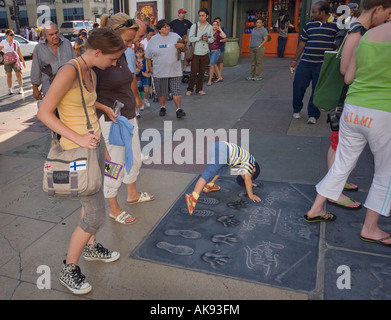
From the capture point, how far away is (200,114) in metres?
7.21

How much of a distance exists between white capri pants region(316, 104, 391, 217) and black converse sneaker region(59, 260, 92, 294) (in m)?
2.17

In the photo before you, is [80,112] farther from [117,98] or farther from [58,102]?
[117,98]

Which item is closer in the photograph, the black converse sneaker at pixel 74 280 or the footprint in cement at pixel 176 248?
the black converse sneaker at pixel 74 280

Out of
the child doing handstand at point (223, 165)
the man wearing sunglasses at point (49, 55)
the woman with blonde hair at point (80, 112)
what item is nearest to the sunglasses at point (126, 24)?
the woman with blonde hair at point (80, 112)

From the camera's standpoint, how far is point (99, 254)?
2.79 m

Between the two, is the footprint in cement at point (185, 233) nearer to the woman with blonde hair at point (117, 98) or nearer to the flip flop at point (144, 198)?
the woman with blonde hair at point (117, 98)

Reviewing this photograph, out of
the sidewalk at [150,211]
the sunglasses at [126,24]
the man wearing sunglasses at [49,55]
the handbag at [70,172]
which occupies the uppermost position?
the sunglasses at [126,24]

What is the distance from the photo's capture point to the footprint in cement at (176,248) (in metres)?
2.86

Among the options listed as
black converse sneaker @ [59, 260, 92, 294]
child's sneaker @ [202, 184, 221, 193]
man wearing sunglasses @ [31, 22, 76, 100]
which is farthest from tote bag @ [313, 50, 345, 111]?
man wearing sunglasses @ [31, 22, 76, 100]

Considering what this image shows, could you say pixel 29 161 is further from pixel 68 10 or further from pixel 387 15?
pixel 68 10

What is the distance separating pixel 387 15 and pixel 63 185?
2.87 m

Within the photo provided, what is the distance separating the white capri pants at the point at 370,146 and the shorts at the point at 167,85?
4519 millimetres

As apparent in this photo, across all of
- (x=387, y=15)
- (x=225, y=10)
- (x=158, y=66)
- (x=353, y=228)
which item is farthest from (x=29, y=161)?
(x=225, y=10)

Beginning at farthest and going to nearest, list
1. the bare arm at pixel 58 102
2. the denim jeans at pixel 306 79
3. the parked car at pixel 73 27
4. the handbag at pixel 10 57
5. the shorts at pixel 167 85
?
1. the parked car at pixel 73 27
2. the handbag at pixel 10 57
3. the shorts at pixel 167 85
4. the denim jeans at pixel 306 79
5. the bare arm at pixel 58 102
